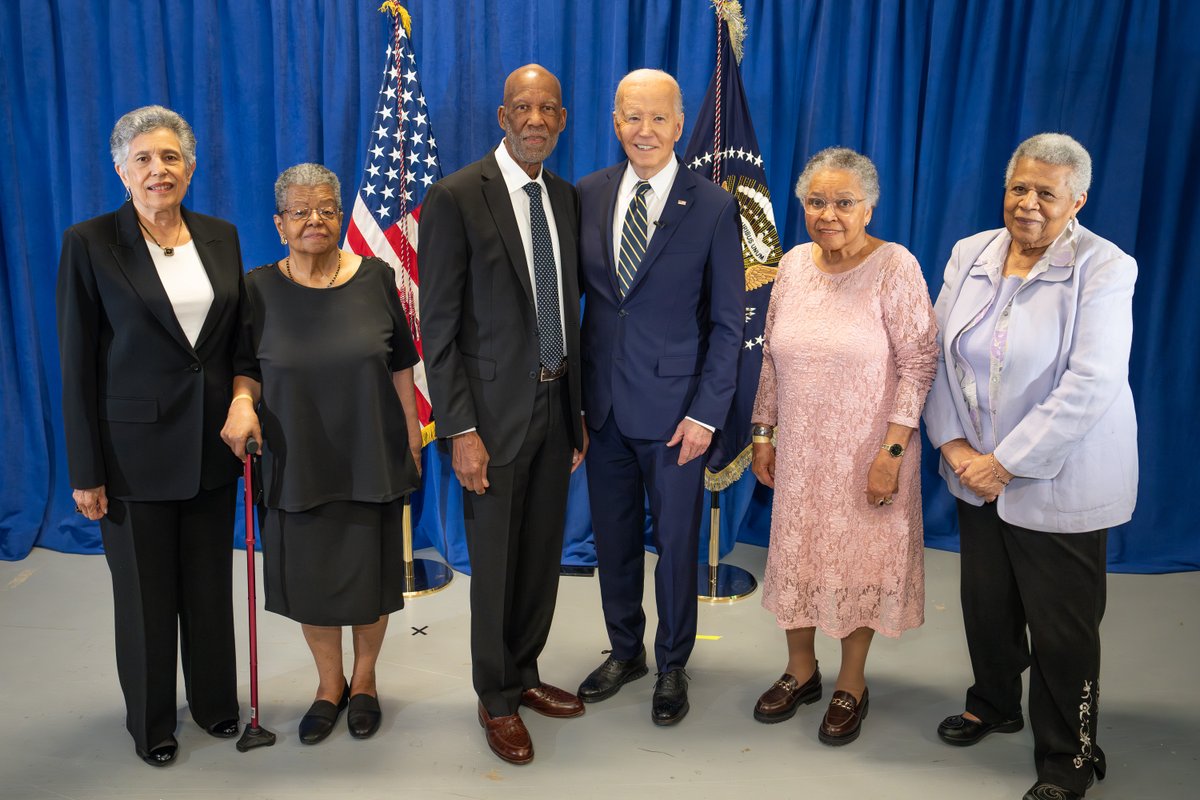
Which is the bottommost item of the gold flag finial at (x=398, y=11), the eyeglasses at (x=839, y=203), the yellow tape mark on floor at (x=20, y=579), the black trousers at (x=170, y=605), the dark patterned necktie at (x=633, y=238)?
the yellow tape mark on floor at (x=20, y=579)

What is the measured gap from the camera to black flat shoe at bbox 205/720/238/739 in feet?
9.61

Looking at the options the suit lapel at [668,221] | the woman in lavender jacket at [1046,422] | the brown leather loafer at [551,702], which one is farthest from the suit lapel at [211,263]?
the woman in lavender jacket at [1046,422]

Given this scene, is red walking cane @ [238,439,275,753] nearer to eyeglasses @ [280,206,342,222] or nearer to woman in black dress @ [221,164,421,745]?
woman in black dress @ [221,164,421,745]

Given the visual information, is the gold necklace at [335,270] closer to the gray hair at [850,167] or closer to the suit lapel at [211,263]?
the suit lapel at [211,263]

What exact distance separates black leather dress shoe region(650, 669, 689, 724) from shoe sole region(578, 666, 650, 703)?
15cm

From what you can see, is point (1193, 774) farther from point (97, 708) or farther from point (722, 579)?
point (97, 708)

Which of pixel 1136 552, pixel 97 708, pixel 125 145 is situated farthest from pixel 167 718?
pixel 1136 552

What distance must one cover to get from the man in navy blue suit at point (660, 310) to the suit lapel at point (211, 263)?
0.99 meters

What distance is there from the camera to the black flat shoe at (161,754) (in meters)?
2.78

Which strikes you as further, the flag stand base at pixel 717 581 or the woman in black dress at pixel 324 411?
the flag stand base at pixel 717 581

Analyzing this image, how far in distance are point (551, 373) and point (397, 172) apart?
5.40 ft

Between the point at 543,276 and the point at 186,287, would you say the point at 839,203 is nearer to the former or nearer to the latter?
the point at 543,276

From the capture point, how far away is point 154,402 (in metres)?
2.62

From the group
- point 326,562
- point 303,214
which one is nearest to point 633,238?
point 303,214
